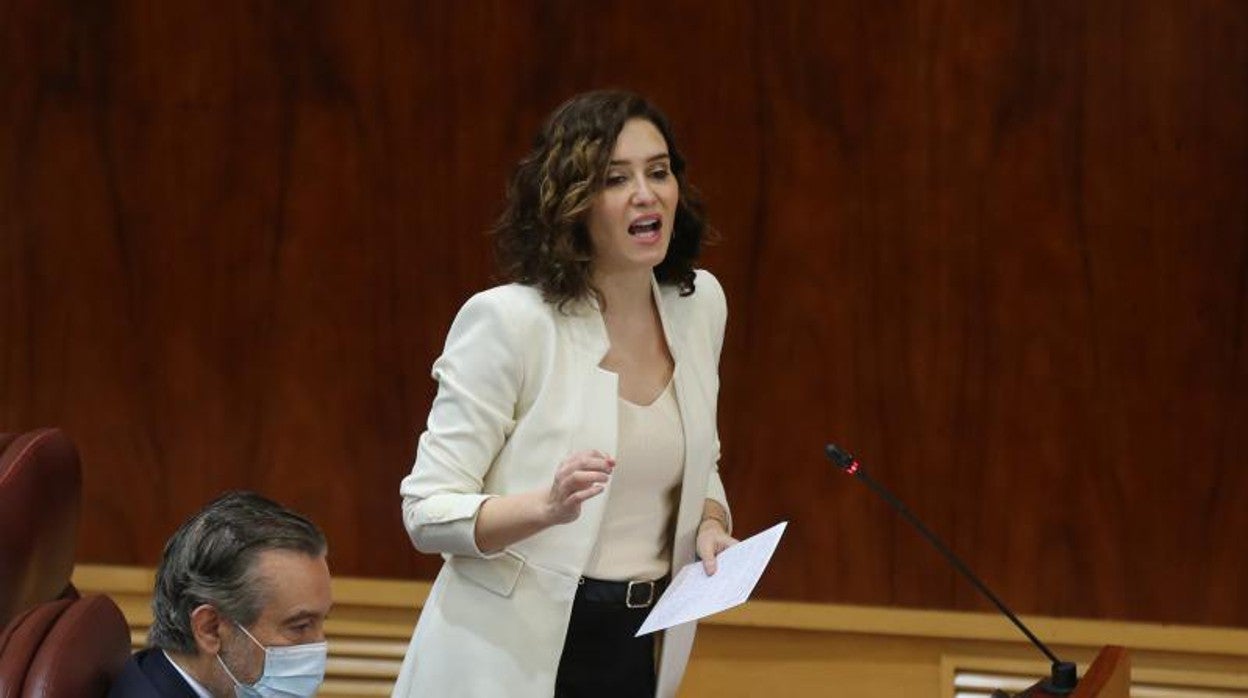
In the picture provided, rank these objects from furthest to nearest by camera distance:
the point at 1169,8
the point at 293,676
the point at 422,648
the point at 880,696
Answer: the point at 880,696
the point at 1169,8
the point at 422,648
the point at 293,676

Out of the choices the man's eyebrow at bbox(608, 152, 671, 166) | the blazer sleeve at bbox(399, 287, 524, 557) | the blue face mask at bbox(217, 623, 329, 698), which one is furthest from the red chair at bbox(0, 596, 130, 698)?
the man's eyebrow at bbox(608, 152, 671, 166)

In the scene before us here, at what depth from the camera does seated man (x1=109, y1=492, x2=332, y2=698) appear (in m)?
1.92

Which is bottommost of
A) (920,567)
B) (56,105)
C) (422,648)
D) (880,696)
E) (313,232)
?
(880,696)

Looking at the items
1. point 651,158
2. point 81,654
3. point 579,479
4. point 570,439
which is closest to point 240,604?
point 81,654

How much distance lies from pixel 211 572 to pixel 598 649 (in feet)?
1.81

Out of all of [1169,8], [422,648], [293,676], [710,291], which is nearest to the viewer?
[293,676]

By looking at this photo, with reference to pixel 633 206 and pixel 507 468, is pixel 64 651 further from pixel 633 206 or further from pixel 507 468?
pixel 633 206

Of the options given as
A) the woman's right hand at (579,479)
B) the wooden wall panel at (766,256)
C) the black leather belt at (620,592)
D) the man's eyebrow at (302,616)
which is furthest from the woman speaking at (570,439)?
the wooden wall panel at (766,256)

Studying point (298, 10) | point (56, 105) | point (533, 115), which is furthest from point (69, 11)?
point (533, 115)

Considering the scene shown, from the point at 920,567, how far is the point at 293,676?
1.81m

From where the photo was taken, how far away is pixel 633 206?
2338 mm

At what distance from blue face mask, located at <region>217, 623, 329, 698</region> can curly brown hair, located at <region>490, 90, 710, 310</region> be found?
0.54 metres

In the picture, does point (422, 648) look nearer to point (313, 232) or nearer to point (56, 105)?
point (313, 232)

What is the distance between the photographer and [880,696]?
3.58 m
